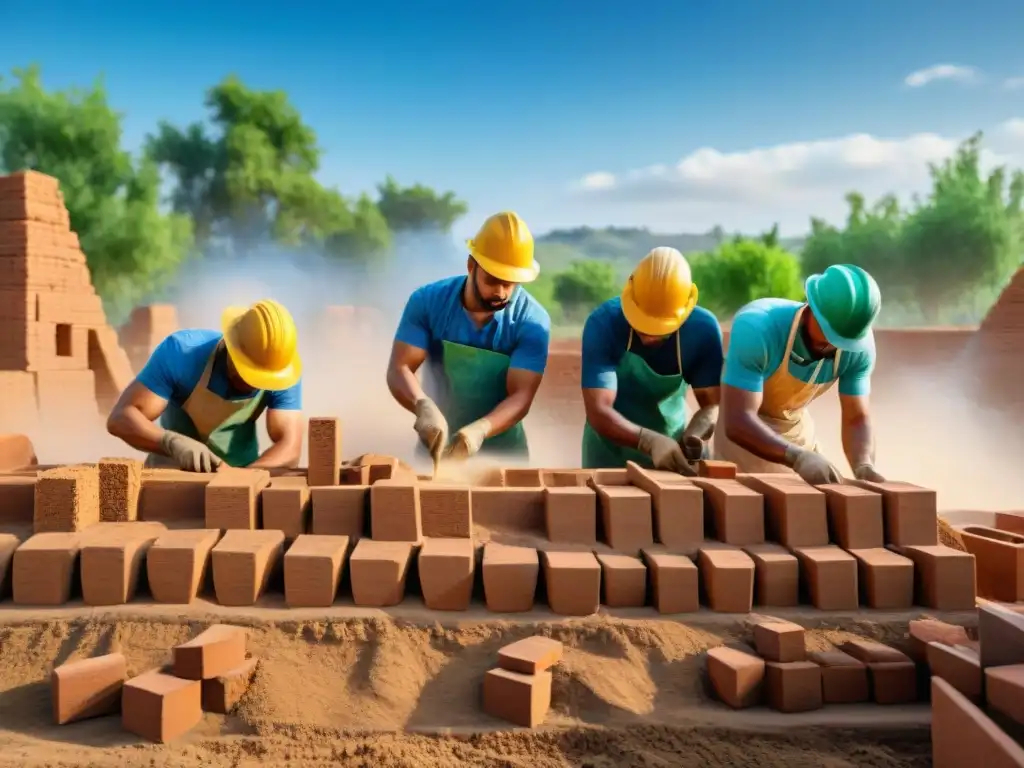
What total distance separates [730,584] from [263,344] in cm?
217

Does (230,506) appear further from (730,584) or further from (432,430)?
(730,584)

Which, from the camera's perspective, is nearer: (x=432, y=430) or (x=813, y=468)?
(x=813, y=468)

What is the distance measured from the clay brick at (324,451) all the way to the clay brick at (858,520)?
1.81 metres

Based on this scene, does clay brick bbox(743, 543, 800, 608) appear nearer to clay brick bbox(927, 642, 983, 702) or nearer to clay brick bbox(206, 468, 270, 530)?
clay brick bbox(927, 642, 983, 702)

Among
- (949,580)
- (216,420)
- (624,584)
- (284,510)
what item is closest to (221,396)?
(216,420)

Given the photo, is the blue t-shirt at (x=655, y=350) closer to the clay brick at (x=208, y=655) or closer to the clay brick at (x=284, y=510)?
the clay brick at (x=284, y=510)

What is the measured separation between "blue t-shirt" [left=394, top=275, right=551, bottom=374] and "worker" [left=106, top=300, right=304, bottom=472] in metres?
0.69

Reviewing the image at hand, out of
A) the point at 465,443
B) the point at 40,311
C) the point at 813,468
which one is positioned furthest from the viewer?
the point at 40,311

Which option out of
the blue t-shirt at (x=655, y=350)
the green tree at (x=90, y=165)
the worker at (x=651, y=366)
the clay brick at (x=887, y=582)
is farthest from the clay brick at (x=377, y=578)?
the green tree at (x=90, y=165)

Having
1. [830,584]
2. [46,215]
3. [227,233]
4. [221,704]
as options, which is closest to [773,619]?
[830,584]

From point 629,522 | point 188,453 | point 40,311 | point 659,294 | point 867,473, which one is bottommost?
point 629,522

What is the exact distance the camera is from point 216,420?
396cm

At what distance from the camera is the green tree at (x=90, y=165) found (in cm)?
2120

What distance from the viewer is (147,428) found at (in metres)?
3.74
